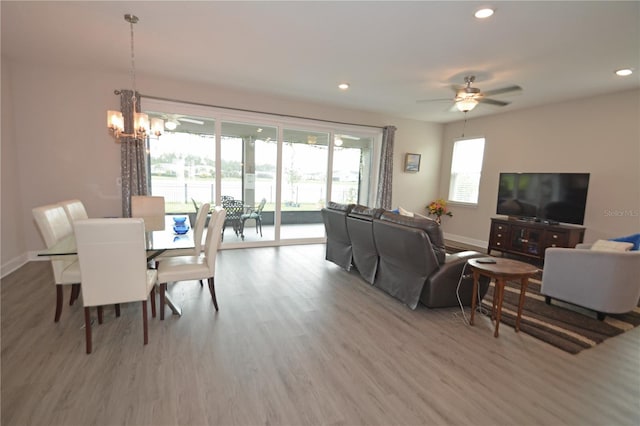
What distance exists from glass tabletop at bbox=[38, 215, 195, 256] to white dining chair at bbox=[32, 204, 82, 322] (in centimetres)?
6

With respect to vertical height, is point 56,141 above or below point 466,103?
below

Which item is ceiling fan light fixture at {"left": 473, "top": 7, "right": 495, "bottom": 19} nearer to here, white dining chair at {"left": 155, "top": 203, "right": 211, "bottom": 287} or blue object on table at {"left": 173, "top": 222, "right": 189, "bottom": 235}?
white dining chair at {"left": 155, "top": 203, "right": 211, "bottom": 287}

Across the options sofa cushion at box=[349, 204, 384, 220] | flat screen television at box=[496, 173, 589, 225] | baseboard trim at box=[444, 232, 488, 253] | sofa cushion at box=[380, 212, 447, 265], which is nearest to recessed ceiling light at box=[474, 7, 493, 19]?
sofa cushion at box=[380, 212, 447, 265]

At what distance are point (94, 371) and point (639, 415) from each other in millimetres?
3582

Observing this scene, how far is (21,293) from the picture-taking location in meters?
3.24

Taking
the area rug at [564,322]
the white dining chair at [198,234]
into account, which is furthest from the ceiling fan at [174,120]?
the area rug at [564,322]

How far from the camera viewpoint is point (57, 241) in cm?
257

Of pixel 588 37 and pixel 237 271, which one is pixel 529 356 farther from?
pixel 237 271

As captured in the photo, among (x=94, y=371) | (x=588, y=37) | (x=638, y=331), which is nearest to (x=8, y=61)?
(x=94, y=371)

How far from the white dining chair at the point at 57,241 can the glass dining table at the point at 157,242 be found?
0.06 metres

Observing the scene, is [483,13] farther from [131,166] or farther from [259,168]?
[131,166]

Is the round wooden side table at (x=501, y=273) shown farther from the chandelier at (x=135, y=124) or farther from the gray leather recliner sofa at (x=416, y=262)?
the chandelier at (x=135, y=124)

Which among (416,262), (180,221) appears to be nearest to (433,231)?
(416,262)

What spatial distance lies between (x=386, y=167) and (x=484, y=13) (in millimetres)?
4237
